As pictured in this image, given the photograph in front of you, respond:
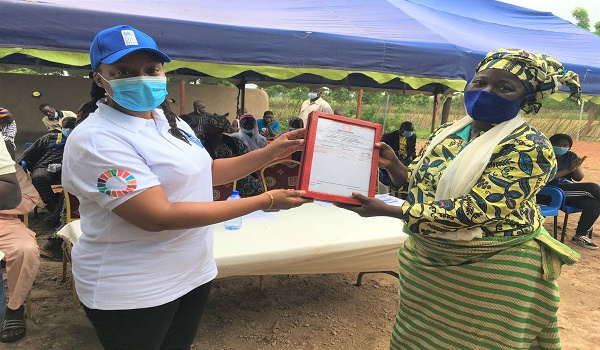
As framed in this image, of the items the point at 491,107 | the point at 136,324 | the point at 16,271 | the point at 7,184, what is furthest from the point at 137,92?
the point at 16,271

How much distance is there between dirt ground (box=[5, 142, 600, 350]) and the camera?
116 inches

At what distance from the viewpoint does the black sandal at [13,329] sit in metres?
2.77

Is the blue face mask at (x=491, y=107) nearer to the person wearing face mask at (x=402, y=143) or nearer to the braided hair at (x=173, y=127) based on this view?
the braided hair at (x=173, y=127)

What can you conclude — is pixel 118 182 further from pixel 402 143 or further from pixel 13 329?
pixel 402 143

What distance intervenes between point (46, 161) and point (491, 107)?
5.26 m

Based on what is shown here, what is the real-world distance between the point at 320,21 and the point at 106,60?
13.1ft

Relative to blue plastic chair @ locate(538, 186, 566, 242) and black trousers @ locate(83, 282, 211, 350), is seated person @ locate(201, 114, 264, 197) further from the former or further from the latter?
blue plastic chair @ locate(538, 186, 566, 242)

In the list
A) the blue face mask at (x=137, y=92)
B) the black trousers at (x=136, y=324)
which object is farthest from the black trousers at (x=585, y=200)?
the blue face mask at (x=137, y=92)

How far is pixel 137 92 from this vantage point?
140cm

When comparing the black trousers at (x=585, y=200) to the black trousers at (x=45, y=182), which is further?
the black trousers at (x=585, y=200)

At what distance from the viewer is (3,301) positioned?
5.75 feet

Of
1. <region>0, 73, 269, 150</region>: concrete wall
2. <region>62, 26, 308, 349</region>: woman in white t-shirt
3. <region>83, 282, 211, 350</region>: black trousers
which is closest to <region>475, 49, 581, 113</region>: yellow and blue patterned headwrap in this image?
<region>62, 26, 308, 349</region>: woman in white t-shirt

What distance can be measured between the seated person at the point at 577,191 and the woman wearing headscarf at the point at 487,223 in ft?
14.6

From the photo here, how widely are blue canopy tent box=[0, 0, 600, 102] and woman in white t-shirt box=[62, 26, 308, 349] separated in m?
2.23
